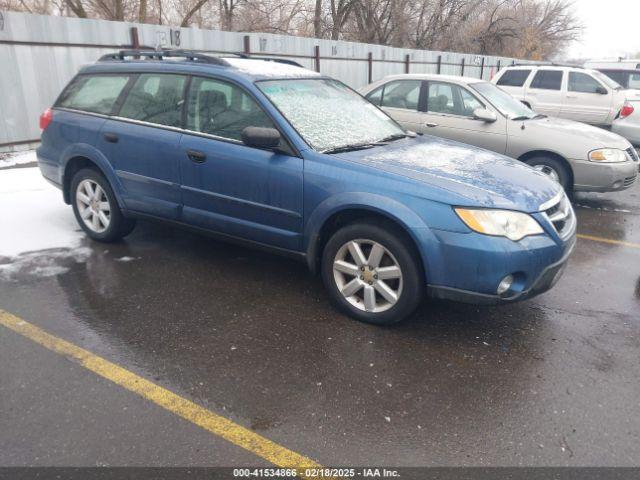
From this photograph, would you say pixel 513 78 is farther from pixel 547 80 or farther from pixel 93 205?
pixel 93 205

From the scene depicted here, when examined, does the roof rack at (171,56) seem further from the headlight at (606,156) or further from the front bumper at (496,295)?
the headlight at (606,156)

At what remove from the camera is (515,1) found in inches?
1476

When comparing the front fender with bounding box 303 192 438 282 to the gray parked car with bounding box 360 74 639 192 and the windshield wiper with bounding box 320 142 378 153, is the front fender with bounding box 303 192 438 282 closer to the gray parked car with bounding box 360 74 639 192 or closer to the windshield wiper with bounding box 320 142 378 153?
the windshield wiper with bounding box 320 142 378 153

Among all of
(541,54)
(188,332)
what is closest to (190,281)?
(188,332)

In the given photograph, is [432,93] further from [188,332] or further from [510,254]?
[188,332]

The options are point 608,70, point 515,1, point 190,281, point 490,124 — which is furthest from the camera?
point 515,1

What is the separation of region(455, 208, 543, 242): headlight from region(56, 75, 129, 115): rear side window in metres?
3.34

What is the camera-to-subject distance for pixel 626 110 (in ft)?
34.6

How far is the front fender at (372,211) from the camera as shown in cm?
324

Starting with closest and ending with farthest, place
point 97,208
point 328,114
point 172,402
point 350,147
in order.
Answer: point 172,402 → point 350,147 → point 328,114 → point 97,208

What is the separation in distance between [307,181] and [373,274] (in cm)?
78

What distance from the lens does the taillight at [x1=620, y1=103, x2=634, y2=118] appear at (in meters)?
10.5

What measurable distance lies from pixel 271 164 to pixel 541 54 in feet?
148

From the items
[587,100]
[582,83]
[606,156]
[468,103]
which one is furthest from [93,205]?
[582,83]
